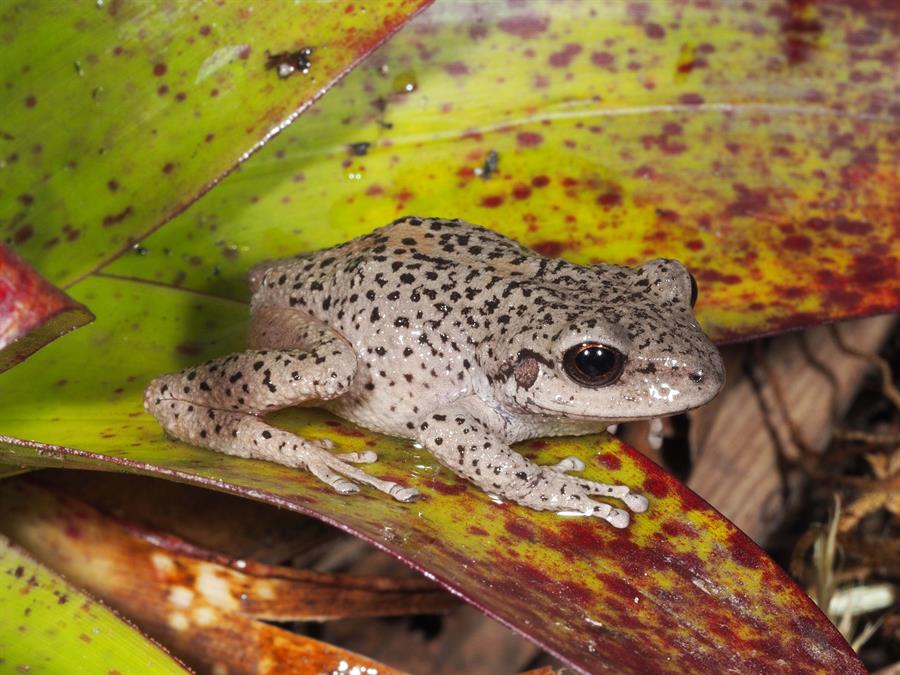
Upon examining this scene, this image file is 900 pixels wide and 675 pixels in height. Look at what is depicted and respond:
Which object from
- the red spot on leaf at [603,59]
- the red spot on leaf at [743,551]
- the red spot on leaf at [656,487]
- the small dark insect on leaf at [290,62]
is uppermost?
the small dark insect on leaf at [290,62]

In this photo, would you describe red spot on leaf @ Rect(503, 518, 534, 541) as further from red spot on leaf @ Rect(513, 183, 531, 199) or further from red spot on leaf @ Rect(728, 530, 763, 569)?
red spot on leaf @ Rect(513, 183, 531, 199)

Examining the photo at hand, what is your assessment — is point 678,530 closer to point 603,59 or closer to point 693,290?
point 693,290

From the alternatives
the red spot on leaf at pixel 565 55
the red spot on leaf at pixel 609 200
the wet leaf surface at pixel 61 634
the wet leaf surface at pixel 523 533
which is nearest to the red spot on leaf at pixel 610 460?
the wet leaf surface at pixel 523 533

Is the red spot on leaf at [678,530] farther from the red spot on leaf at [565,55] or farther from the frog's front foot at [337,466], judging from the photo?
the red spot on leaf at [565,55]

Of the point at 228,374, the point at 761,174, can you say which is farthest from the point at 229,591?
the point at 761,174

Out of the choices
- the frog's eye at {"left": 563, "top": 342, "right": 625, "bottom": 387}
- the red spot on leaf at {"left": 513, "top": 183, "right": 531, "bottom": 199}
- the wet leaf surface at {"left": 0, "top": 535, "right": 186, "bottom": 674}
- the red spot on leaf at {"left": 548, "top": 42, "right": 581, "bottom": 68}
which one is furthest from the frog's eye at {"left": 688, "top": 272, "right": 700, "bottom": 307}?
the wet leaf surface at {"left": 0, "top": 535, "right": 186, "bottom": 674}

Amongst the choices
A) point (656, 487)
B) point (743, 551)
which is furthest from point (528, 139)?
point (743, 551)
